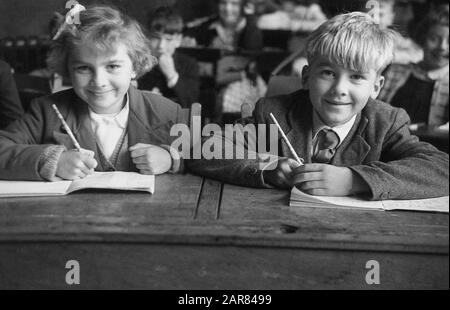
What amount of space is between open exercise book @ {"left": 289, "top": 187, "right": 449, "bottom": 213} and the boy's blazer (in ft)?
0.06

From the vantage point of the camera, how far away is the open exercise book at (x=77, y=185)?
45.4 inches

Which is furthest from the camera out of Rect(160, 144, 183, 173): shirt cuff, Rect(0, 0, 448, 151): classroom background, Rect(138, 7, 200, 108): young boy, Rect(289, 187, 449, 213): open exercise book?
Rect(0, 0, 448, 151): classroom background

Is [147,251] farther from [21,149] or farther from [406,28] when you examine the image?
[406,28]

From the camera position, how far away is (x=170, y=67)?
6.18 ft

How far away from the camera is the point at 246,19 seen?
2330 mm

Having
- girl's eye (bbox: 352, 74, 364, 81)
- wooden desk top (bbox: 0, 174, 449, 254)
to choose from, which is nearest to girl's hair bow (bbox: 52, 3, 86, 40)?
wooden desk top (bbox: 0, 174, 449, 254)

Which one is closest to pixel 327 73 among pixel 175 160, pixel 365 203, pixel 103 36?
pixel 365 203

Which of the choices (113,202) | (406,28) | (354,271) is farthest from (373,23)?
(406,28)

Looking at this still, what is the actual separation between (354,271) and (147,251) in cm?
36

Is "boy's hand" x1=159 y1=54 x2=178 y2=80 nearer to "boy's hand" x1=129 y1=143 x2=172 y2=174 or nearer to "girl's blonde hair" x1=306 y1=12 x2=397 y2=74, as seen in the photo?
"boy's hand" x1=129 y1=143 x2=172 y2=174

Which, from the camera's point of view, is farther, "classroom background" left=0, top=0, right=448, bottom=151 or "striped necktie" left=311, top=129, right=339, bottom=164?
"classroom background" left=0, top=0, right=448, bottom=151

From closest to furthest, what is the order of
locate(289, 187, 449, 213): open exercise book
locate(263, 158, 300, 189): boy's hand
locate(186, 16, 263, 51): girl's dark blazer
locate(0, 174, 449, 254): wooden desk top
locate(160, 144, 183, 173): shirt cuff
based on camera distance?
locate(0, 174, 449, 254): wooden desk top → locate(289, 187, 449, 213): open exercise book → locate(263, 158, 300, 189): boy's hand → locate(160, 144, 183, 173): shirt cuff → locate(186, 16, 263, 51): girl's dark blazer

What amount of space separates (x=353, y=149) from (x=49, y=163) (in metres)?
0.65

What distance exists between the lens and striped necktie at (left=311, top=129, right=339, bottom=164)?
1.27 meters
